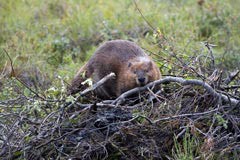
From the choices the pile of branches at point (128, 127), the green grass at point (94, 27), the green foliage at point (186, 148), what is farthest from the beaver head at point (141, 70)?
the green grass at point (94, 27)

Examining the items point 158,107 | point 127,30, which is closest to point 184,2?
point 127,30

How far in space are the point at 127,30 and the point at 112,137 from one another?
4.29 meters

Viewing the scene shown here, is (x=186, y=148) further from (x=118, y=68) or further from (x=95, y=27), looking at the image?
(x=95, y=27)

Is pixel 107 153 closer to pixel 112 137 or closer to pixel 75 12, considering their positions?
pixel 112 137

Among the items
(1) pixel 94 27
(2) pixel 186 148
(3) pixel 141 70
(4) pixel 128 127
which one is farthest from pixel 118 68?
(1) pixel 94 27

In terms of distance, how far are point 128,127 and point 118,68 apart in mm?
1371

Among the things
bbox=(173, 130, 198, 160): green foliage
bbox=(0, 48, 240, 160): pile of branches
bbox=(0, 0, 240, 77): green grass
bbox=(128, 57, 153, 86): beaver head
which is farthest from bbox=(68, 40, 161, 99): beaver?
bbox=(0, 0, 240, 77): green grass

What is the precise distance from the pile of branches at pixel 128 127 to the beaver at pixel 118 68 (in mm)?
720

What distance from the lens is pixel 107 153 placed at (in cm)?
518

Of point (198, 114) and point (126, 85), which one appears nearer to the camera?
point (198, 114)

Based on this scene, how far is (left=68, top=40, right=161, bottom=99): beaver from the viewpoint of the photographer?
6234mm

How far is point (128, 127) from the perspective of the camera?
5203mm

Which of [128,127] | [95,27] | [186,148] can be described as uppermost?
[128,127]

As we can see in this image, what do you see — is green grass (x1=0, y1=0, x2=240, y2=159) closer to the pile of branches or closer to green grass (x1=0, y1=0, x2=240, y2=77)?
green grass (x1=0, y1=0, x2=240, y2=77)
